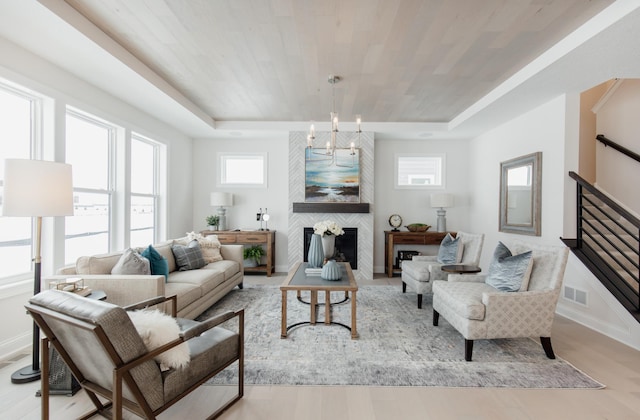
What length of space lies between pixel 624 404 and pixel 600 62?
9.05ft

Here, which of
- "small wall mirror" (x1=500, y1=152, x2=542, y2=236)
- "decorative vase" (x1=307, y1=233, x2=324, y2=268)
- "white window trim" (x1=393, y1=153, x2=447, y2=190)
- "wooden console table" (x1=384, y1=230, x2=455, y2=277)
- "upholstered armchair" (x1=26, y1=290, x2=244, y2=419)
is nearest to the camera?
"upholstered armchair" (x1=26, y1=290, x2=244, y2=419)

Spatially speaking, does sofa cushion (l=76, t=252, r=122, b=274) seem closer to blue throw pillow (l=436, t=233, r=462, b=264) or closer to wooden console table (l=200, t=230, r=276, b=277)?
wooden console table (l=200, t=230, r=276, b=277)

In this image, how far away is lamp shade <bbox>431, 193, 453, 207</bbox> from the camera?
530 cm

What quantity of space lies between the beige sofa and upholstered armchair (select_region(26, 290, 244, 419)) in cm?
91

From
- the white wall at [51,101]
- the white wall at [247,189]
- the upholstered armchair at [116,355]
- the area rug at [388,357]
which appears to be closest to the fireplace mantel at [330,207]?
the white wall at [247,189]

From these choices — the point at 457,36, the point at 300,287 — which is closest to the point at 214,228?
the point at 300,287

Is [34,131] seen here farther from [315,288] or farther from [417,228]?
[417,228]

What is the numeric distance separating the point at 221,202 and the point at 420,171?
3912 mm

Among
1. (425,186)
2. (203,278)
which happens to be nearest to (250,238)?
(203,278)

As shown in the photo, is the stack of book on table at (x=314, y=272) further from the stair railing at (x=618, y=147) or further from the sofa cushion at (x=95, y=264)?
the stair railing at (x=618, y=147)

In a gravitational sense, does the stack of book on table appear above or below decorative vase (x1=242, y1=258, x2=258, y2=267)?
above

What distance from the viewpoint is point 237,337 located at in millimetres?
1891

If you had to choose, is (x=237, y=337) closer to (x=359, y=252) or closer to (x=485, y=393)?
(x=485, y=393)

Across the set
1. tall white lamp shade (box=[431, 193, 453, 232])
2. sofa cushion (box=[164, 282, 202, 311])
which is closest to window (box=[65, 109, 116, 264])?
sofa cushion (box=[164, 282, 202, 311])
